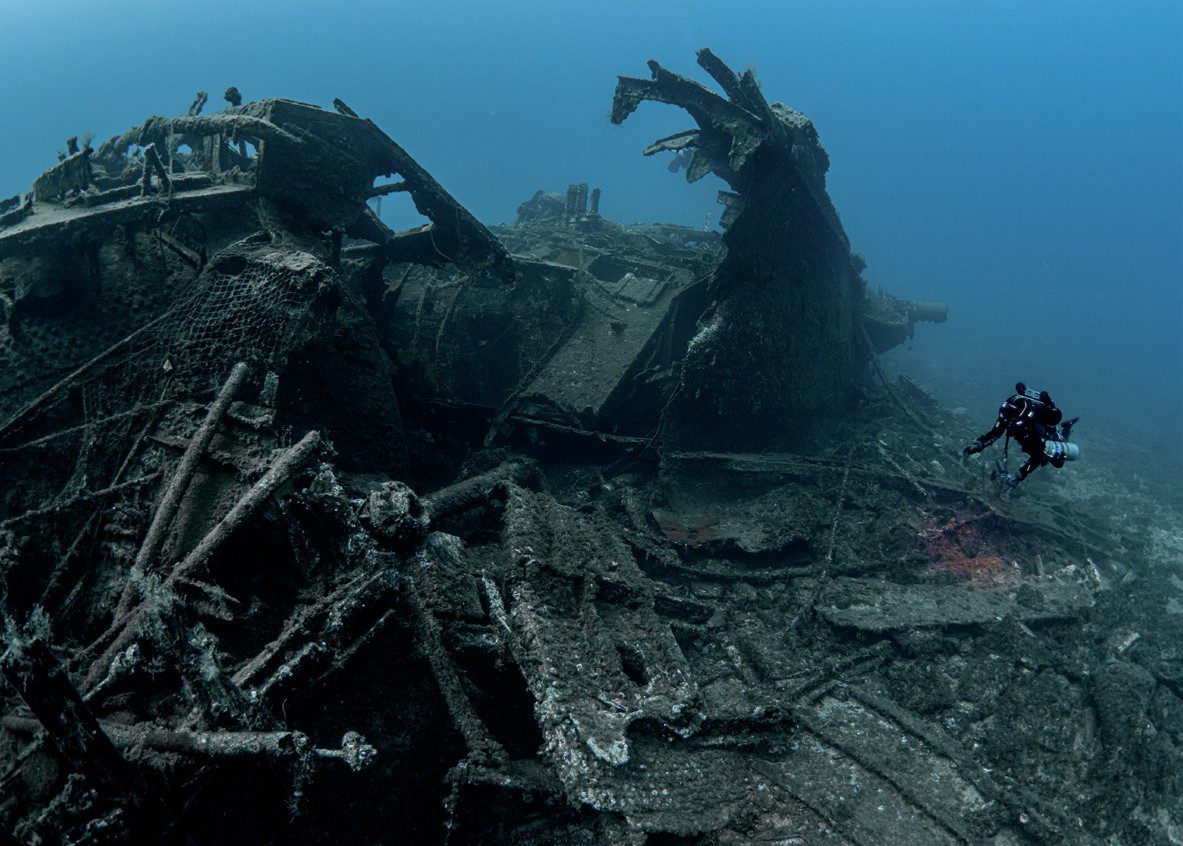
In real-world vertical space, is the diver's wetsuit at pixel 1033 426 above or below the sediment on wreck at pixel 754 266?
below

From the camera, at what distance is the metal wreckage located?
2498 mm

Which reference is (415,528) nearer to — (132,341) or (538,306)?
(132,341)

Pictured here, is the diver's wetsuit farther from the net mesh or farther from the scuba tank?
the net mesh

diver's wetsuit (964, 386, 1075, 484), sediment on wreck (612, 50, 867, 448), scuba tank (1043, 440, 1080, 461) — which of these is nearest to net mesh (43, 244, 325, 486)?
diver's wetsuit (964, 386, 1075, 484)

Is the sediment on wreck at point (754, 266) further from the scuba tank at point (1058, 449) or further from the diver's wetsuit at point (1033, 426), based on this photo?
the scuba tank at point (1058, 449)

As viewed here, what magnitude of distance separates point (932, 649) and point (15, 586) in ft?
24.2

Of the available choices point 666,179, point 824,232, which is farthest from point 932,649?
point 666,179

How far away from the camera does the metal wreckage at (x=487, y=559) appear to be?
250 cm

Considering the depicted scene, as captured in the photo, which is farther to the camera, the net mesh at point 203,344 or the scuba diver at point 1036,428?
the net mesh at point 203,344

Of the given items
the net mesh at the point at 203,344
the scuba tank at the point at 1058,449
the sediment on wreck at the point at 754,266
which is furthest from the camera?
the sediment on wreck at the point at 754,266

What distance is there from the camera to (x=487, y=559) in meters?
4.06

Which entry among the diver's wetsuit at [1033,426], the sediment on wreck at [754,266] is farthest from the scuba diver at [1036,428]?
the sediment on wreck at [754,266]

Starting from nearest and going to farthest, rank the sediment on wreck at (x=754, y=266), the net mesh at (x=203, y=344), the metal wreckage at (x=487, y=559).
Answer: the metal wreckage at (x=487, y=559), the net mesh at (x=203, y=344), the sediment on wreck at (x=754, y=266)

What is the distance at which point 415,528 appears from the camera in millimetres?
3332
